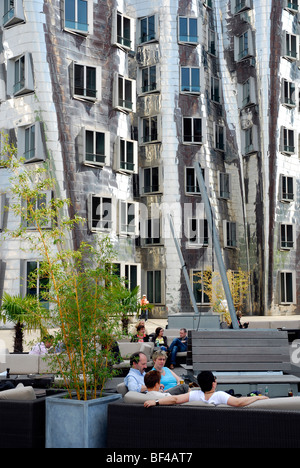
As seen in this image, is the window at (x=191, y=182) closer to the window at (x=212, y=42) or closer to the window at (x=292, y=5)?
the window at (x=212, y=42)

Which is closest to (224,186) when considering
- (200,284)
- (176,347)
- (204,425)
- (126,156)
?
(200,284)

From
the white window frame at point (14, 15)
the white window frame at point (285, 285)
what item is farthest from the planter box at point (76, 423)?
the white window frame at point (285, 285)

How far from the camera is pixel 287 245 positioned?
4034 cm

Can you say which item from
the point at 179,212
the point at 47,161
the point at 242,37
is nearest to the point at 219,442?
the point at 47,161

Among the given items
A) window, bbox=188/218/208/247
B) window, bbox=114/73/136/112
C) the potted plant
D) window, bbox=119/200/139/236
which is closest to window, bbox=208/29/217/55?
window, bbox=114/73/136/112

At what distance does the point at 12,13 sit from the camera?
1261 inches

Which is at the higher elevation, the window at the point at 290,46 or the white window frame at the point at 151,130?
the window at the point at 290,46

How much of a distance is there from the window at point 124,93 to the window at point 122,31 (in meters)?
2.08

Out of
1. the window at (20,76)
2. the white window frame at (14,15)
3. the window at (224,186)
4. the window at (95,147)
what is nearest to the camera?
the window at (20,76)

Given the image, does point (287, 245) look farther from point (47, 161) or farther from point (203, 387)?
point (203, 387)

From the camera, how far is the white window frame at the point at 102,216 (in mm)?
32625

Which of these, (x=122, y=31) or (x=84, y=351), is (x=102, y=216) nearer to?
(x=122, y=31)

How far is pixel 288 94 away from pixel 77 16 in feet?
50.3

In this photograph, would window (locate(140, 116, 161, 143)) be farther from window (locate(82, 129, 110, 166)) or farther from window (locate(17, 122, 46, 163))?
window (locate(17, 122, 46, 163))
